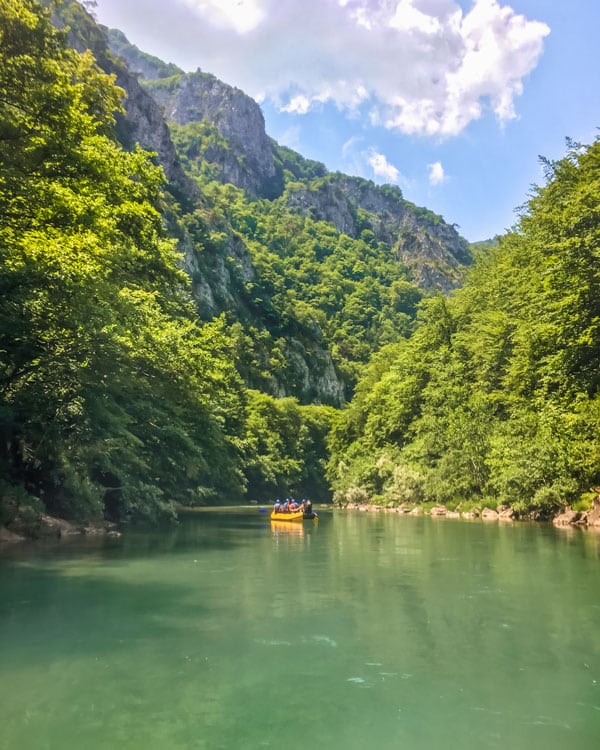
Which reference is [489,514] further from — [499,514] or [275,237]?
[275,237]

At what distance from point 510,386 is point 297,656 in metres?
30.6

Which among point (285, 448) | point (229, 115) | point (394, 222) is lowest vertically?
point (285, 448)

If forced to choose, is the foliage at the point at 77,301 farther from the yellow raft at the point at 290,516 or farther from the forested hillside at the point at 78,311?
the yellow raft at the point at 290,516

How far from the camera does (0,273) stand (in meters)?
11.8

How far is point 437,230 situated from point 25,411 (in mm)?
166419

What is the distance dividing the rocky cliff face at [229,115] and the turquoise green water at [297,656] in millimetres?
148285

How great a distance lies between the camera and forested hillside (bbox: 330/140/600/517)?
2391 cm

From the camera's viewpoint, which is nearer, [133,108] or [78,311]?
[78,311]

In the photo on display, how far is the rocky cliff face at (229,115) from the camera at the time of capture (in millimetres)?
154875

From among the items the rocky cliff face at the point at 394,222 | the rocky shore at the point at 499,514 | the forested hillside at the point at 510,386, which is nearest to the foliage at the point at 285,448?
the forested hillside at the point at 510,386

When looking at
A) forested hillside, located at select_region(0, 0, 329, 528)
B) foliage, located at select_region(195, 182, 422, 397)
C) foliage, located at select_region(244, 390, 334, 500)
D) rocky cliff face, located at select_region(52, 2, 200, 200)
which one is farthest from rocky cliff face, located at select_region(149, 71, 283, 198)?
forested hillside, located at select_region(0, 0, 329, 528)

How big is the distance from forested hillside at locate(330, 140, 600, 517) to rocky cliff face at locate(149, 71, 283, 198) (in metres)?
113

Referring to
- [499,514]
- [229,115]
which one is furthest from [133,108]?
[229,115]

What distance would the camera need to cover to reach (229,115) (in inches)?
6348
